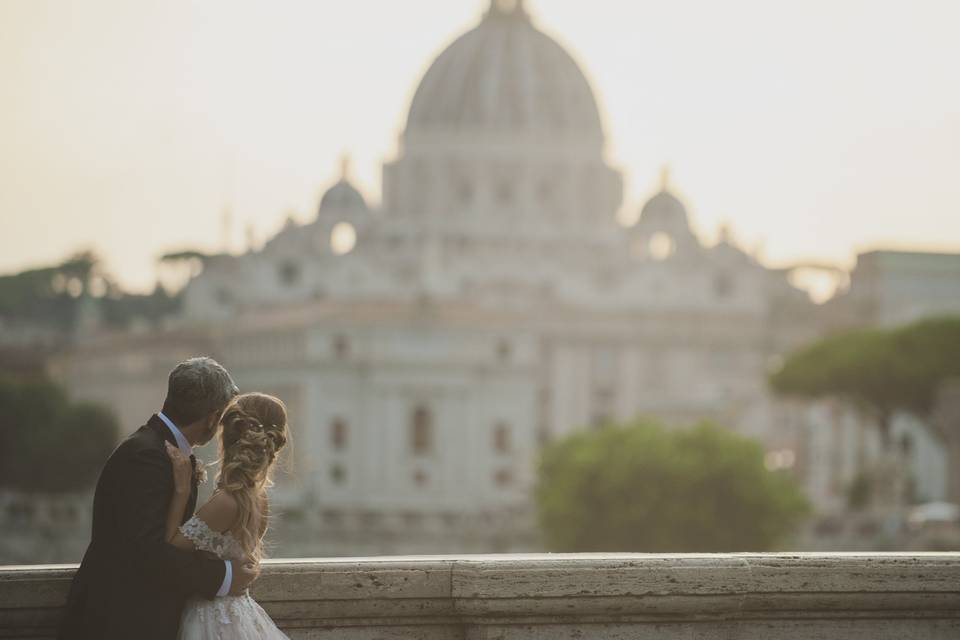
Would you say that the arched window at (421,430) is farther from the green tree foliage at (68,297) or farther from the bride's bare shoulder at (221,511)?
the bride's bare shoulder at (221,511)

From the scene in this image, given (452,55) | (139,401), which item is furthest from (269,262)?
(452,55)

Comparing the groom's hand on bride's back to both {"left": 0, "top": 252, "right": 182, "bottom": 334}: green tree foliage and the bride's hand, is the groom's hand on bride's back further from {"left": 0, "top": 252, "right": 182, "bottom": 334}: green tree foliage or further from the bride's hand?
{"left": 0, "top": 252, "right": 182, "bottom": 334}: green tree foliage

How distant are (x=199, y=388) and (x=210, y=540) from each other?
66 cm

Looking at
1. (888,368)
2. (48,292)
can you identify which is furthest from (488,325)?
(48,292)

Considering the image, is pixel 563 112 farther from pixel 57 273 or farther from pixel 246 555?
pixel 246 555

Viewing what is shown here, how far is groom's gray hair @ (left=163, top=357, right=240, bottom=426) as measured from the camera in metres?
11.9

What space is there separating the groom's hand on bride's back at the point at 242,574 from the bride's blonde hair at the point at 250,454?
0.06 m

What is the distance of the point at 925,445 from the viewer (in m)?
99.2

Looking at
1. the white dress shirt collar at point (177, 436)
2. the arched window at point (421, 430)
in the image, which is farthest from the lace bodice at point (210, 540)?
the arched window at point (421, 430)

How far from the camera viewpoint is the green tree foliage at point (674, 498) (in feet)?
244

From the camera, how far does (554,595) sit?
1300cm

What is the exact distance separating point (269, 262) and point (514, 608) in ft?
365

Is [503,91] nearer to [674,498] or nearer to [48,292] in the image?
[48,292]

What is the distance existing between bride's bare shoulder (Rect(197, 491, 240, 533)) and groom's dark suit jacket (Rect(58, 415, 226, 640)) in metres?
0.15
